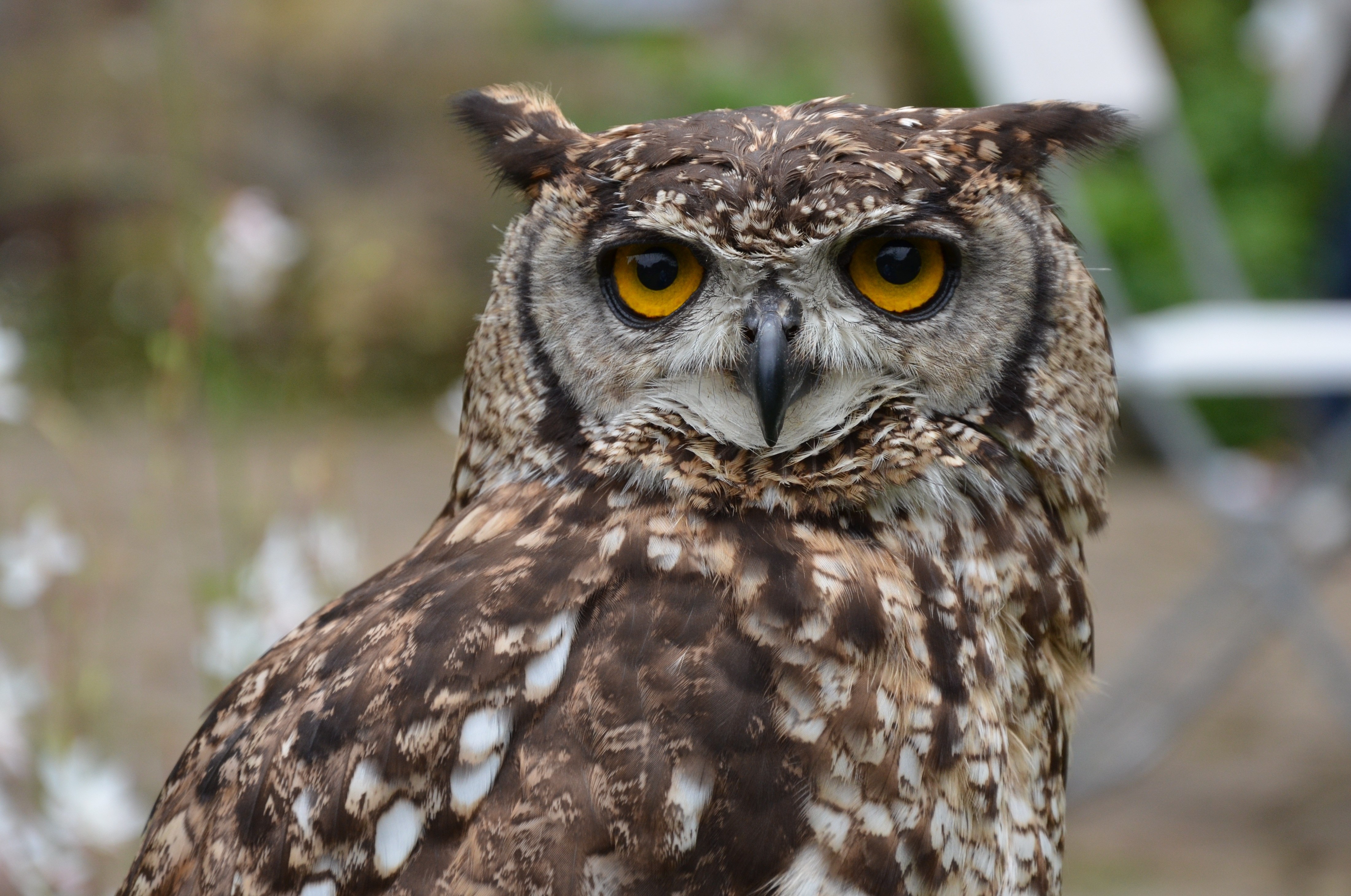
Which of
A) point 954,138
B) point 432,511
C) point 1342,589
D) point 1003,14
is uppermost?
point 1003,14

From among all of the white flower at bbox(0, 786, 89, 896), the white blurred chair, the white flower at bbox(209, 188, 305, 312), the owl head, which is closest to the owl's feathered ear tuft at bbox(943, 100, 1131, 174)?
the owl head

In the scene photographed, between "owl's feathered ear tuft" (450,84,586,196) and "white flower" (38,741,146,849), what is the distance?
973 millimetres

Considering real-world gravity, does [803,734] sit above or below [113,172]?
below

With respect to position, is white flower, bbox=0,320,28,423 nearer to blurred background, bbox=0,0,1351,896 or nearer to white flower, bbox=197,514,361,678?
blurred background, bbox=0,0,1351,896

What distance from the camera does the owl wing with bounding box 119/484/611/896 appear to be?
1.21 m

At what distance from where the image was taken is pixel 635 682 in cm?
123

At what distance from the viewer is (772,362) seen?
1315 mm

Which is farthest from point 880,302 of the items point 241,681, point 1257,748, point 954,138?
point 1257,748

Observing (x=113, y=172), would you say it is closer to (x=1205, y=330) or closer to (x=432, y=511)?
(x=432, y=511)

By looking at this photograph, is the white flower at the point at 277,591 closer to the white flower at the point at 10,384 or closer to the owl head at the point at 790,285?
the white flower at the point at 10,384

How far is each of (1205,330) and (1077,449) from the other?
2186 millimetres

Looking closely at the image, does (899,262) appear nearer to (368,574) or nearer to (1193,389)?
(1193,389)

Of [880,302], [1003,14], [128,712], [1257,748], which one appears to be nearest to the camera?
[880,302]

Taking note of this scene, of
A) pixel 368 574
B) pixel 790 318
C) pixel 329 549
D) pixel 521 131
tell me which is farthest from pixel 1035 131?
pixel 368 574
